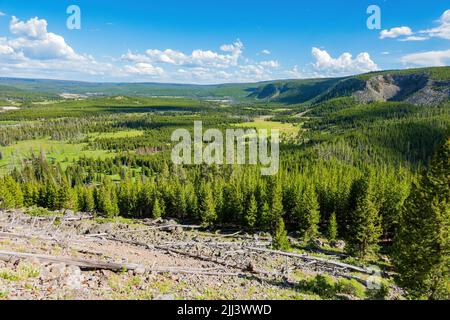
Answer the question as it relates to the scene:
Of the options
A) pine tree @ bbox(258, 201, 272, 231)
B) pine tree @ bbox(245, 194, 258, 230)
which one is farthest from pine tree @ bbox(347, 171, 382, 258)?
pine tree @ bbox(245, 194, 258, 230)

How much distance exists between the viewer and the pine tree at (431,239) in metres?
25.3

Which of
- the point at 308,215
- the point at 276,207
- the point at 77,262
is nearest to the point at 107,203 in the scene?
the point at 276,207

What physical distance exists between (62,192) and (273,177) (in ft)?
195

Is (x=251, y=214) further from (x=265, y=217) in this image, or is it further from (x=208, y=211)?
(x=208, y=211)

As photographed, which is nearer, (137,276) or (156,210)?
(137,276)

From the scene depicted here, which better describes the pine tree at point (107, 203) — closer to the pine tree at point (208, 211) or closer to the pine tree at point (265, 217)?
the pine tree at point (208, 211)

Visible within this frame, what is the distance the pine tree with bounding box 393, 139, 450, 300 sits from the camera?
2531 centimetres

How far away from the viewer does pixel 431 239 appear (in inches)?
1004

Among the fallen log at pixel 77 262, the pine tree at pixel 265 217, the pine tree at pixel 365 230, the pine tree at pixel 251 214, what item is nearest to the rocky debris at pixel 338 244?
the pine tree at pixel 365 230

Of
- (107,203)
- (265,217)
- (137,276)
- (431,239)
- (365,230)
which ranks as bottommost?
(107,203)

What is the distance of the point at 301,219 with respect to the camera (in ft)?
234
